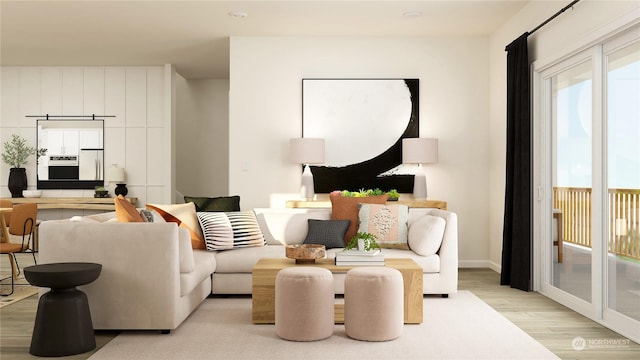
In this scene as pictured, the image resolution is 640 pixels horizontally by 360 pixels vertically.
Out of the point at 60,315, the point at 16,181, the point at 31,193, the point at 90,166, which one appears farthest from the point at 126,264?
the point at 16,181

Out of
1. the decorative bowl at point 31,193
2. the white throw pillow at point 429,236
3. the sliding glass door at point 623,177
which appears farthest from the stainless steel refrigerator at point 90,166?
the sliding glass door at point 623,177

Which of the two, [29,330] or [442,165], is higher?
[442,165]

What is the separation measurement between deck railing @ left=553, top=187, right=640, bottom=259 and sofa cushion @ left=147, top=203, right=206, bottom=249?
3.08 meters

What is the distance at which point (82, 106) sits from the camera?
28.7 ft

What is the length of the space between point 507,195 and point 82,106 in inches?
248

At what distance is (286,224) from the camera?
554 centimetres

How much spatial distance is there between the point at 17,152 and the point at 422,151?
19.8 ft

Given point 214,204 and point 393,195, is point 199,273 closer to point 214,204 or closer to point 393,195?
point 214,204

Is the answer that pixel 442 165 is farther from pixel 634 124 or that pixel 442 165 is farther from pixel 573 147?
pixel 634 124

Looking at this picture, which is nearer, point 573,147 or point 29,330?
point 29,330

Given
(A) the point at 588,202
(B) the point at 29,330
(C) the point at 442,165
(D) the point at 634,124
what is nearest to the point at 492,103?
(C) the point at 442,165

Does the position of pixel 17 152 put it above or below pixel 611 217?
above

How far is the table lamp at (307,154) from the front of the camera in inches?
252

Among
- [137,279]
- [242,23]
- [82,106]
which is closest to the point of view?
[137,279]
